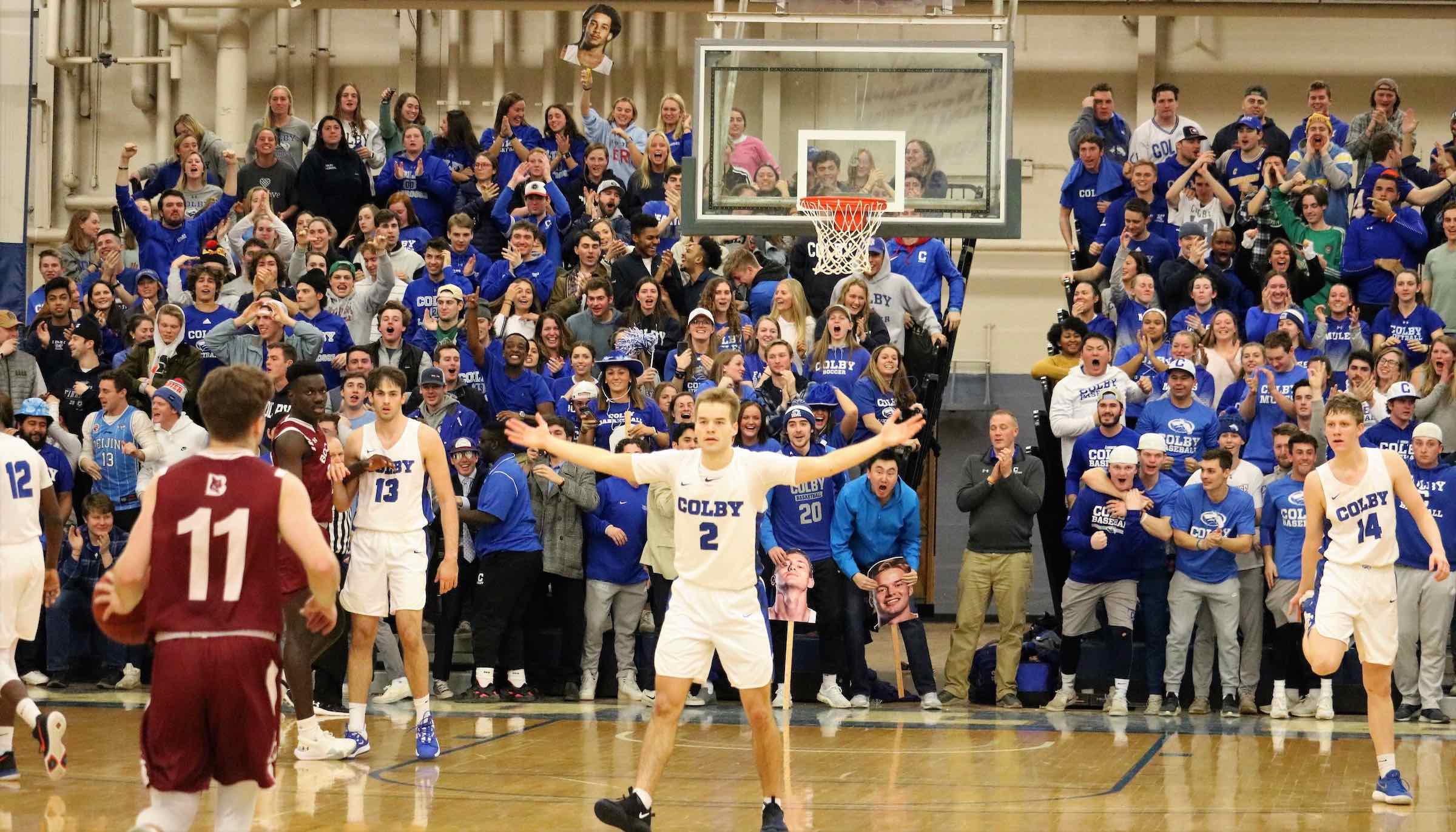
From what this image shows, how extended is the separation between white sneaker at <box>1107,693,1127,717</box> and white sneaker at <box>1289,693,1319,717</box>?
49.9 inches

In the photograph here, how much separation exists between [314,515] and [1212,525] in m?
6.86

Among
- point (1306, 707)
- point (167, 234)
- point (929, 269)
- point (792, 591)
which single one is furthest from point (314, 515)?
point (167, 234)

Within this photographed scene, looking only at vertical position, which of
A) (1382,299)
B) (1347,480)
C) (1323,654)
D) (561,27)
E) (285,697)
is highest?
(561,27)

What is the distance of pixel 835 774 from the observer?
977 cm

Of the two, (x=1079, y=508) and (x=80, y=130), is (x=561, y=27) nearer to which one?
(x=80, y=130)

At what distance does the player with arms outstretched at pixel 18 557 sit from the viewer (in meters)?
8.78

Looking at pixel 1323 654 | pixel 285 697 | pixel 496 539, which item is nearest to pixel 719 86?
pixel 496 539

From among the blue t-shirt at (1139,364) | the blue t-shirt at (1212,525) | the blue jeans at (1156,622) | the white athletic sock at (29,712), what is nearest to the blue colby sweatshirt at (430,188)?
the blue t-shirt at (1139,364)

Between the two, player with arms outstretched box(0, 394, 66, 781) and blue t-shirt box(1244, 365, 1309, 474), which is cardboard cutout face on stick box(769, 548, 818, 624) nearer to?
blue t-shirt box(1244, 365, 1309, 474)

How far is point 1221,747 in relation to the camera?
10969mm

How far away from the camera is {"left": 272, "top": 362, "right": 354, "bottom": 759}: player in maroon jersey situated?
9305 millimetres

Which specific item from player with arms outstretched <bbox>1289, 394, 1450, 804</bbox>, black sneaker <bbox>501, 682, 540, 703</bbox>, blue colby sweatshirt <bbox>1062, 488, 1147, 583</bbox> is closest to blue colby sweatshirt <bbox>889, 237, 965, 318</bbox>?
blue colby sweatshirt <bbox>1062, 488, 1147, 583</bbox>

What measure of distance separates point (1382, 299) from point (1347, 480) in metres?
7.23

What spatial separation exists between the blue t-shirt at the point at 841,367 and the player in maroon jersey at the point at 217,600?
851 centimetres
